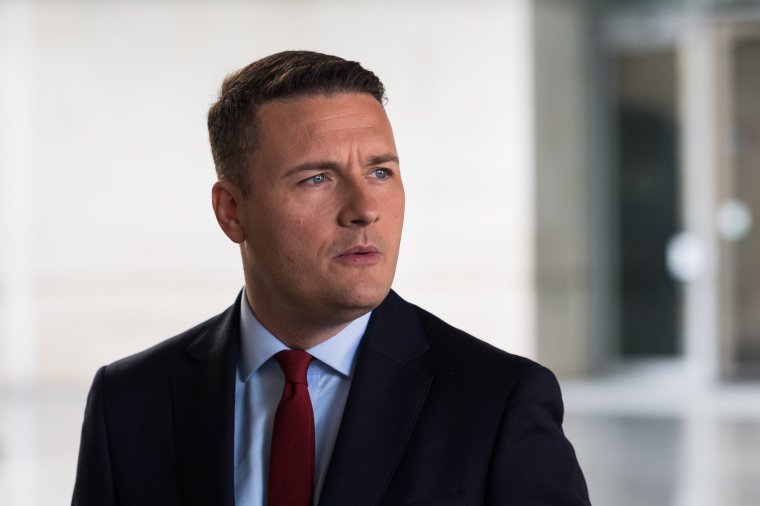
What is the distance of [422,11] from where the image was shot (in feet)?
37.2

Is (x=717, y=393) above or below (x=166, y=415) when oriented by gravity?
below

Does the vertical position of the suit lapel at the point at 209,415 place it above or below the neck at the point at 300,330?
below

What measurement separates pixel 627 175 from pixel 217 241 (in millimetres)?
4125

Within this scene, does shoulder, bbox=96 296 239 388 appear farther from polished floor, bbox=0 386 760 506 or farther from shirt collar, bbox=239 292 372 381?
polished floor, bbox=0 386 760 506

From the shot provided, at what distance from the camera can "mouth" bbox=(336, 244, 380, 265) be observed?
64.4 inches

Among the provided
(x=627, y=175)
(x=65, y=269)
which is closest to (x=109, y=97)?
(x=65, y=269)

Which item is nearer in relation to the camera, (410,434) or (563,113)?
(410,434)

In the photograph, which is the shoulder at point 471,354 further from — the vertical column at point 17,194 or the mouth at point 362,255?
the vertical column at point 17,194

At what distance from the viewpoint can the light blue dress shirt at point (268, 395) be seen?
1.72 m

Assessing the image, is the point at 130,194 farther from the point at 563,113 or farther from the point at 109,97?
the point at 563,113

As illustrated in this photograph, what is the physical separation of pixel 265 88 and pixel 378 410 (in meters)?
0.48

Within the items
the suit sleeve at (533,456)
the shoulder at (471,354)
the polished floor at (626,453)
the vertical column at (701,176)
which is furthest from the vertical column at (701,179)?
the suit sleeve at (533,456)

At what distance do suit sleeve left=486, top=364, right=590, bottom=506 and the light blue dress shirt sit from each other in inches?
10.1

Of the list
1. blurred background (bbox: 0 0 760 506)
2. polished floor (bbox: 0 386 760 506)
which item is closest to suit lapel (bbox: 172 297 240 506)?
polished floor (bbox: 0 386 760 506)
